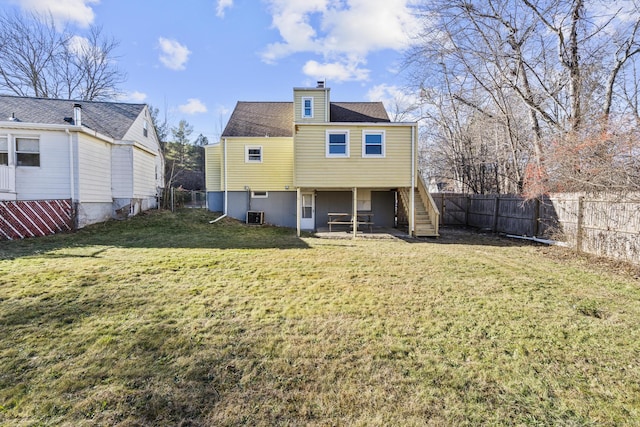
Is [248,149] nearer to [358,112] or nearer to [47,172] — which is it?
[358,112]

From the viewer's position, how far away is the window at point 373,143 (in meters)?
11.3

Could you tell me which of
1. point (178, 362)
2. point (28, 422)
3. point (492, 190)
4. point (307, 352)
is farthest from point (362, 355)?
point (492, 190)

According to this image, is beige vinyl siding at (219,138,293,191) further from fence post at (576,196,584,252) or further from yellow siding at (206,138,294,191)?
fence post at (576,196,584,252)

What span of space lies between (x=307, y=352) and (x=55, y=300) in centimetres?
378

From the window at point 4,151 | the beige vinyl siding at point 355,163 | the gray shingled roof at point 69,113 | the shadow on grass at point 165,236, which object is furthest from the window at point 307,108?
the window at point 4,151

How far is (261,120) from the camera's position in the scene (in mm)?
15664

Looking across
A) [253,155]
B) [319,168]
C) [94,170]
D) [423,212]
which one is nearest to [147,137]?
[94,170]

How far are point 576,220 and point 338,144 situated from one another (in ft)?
25.9

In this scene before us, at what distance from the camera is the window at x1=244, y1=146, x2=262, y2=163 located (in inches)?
561

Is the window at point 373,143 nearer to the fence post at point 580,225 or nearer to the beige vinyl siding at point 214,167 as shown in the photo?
the fence post at point 580,225

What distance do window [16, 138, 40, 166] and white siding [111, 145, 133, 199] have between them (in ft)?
8.55

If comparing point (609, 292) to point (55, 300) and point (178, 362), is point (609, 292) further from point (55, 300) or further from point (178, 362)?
point (55, 300)

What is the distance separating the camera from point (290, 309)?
14.0ft

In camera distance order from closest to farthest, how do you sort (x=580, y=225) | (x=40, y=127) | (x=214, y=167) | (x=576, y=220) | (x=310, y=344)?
(x=310, y=344), (x=580, y=225), (x=576, y=220), (x=40, y=127), (x=214, y=167)
